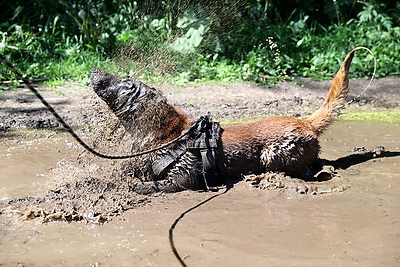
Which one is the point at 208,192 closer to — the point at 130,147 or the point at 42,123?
the point at 130,147

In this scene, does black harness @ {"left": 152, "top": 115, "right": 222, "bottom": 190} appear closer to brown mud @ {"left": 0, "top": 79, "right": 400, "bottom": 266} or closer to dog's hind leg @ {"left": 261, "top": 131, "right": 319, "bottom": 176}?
brown mud @ {"left": 0, "top": 79, "right": 400, "bottom": 266}

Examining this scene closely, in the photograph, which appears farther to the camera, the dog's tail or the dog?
the dog's tail

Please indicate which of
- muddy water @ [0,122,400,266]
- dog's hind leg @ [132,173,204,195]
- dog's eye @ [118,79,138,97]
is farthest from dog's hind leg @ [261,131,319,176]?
dog's eye @ [118,79,138,97]

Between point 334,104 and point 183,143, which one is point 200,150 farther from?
point 334,104

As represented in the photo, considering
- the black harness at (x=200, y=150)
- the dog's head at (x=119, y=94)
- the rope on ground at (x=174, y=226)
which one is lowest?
the rope on ground at (x=174, y=226)

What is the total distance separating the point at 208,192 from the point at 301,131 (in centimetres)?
116

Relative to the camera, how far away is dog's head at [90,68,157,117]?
5.55m

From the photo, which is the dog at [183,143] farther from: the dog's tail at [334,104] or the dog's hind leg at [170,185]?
the dog's tail at [334,104]

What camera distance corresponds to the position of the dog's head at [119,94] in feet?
18.2

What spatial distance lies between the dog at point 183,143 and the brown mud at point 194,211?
161 mm

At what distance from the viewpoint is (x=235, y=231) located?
4535 millimetres

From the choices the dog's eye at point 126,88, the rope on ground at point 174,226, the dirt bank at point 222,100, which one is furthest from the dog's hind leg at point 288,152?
the dirt bank at point 222,100

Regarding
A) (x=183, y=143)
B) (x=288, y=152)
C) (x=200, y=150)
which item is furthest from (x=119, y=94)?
(x=288, y=152)

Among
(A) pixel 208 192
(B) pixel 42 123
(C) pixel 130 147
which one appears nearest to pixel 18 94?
(B) pixel 42 123
